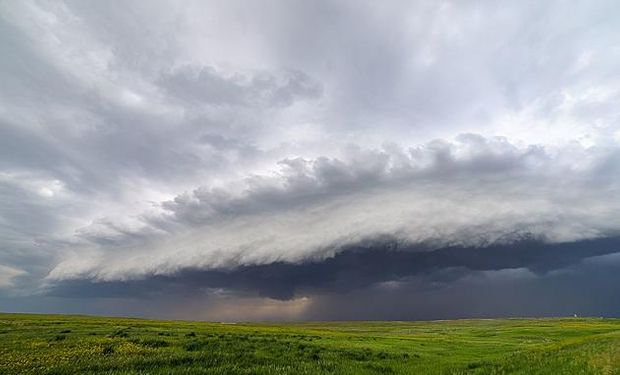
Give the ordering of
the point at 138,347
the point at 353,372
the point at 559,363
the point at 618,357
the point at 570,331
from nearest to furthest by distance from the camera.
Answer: the point at 618,357 → the point at 559,363 → the point at 353,372 → the point at 138,347 → the point at 570,331

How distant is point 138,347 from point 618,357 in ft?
100

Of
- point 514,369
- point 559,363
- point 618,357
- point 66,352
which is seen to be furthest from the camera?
point 66,352

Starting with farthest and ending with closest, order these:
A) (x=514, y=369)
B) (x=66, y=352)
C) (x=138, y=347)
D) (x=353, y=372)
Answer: (x=138, y=347), (x=66, y=352), (x=353, y=372), (x=514, y=369)

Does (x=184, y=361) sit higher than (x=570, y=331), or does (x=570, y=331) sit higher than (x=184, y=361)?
(x=184, y=361)

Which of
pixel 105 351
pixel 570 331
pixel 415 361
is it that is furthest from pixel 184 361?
pixel 570 331

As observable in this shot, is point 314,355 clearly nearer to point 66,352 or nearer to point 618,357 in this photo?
point 66,352

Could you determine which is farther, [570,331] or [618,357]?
[570,331]

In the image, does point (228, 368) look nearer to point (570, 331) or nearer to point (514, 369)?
point (514, 369)

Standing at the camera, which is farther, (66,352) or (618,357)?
(66,352)

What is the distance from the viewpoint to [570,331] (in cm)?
8412

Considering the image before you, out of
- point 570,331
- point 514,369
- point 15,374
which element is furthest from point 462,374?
point 570,331

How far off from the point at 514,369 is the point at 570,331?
255 ft

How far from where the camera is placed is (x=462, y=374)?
23.0 metres

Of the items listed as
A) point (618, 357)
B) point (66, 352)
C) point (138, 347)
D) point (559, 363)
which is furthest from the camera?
point (138, 347)
